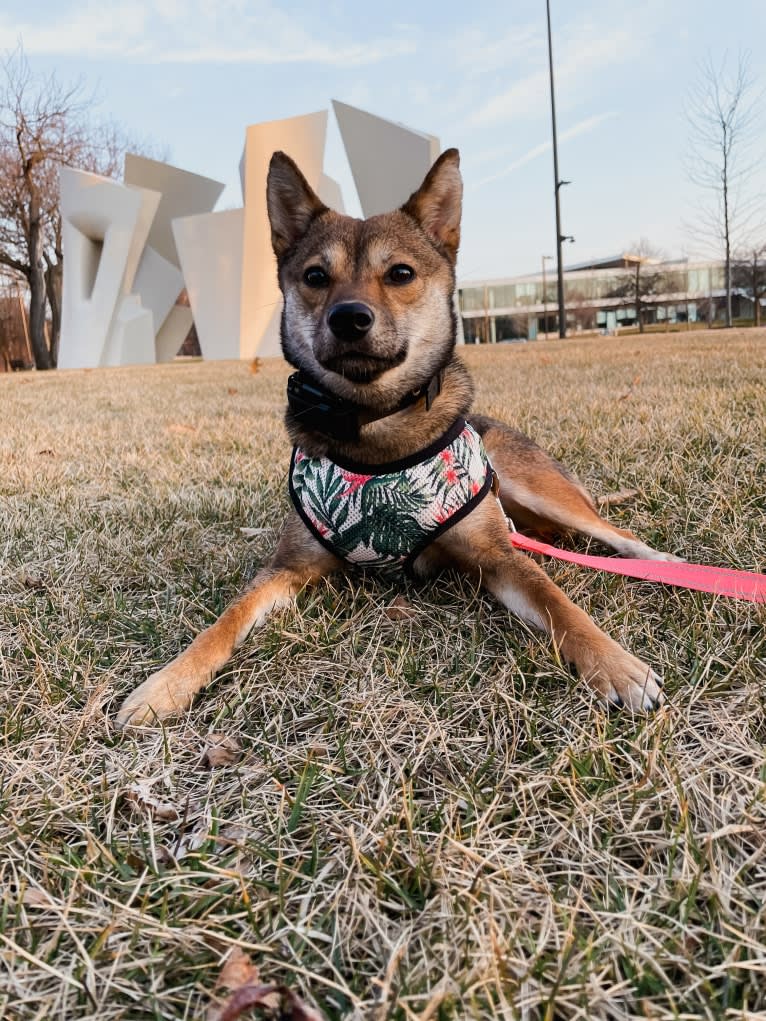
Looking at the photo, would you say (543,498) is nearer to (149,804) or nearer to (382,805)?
(382,805)

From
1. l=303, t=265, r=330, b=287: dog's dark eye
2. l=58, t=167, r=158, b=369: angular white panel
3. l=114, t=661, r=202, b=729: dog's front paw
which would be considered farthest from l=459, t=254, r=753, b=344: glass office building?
l=114, t=661, r=202, b=729: dog's front paw

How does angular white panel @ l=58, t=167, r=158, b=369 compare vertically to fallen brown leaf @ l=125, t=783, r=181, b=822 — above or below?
above

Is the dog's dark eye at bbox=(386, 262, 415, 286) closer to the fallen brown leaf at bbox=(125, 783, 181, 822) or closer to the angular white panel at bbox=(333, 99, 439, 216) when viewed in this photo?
the fallen brown leaf at bbox=(125, 783, 181, 822)

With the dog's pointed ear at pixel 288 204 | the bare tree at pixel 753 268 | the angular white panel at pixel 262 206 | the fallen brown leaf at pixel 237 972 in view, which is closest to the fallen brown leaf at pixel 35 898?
the fallen brown leaf at pixel 237 972

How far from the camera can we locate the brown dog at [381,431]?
2.17 m

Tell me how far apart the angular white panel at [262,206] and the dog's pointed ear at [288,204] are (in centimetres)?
2094

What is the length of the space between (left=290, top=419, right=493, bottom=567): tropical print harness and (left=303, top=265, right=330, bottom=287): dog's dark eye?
2.20 ft

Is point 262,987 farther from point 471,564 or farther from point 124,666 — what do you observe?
point 471,564

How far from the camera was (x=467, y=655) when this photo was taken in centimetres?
193

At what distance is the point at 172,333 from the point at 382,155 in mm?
18677

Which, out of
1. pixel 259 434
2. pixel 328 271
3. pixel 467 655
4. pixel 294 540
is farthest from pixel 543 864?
pixel 259 434

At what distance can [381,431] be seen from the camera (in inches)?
94.6

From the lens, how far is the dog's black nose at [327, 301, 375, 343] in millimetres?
2170

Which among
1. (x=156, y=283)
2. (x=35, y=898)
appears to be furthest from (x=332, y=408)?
(x=156, y=283)
